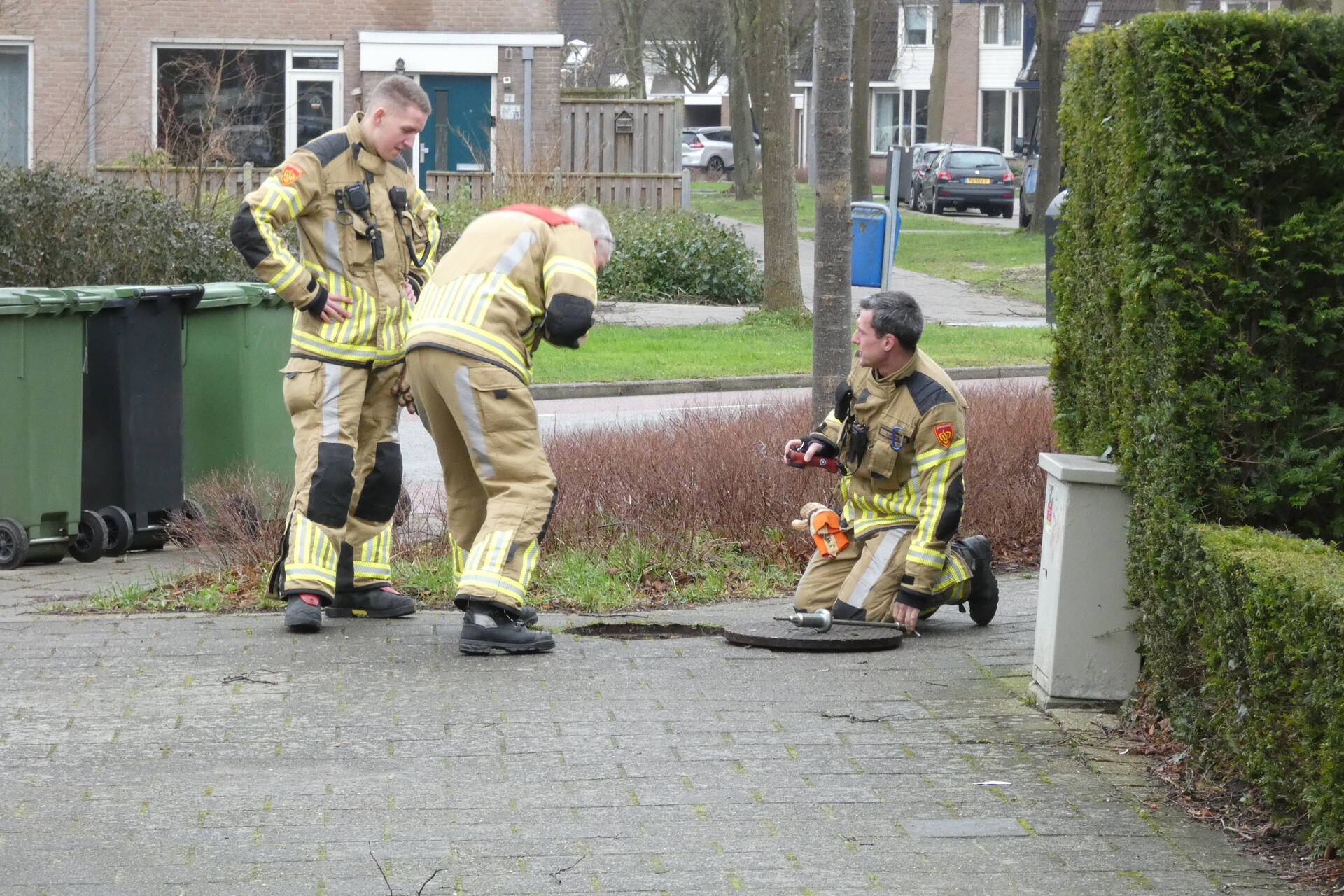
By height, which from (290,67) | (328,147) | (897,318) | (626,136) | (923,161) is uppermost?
(290,67)

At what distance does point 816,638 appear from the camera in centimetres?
579

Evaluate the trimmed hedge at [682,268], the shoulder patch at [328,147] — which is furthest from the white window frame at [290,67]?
the shoulder patch at [328,147]

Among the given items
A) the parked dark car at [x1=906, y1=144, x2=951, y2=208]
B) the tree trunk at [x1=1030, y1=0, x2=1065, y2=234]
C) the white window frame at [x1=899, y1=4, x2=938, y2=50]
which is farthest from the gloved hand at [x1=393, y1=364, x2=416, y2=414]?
the white window frame at [x1=899, y1=4, x2=938, y2=50]

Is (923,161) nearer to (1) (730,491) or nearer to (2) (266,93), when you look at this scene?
(2) (266,93)

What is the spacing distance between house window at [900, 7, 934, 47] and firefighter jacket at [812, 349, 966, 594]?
60850mm

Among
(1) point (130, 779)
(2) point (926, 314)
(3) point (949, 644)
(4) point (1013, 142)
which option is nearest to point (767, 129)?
(2) point (926, 314)

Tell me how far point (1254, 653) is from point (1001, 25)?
63.4m

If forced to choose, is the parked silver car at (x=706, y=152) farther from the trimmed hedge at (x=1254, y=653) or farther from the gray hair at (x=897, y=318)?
the trimmed hedge at (x=1254, y=653)

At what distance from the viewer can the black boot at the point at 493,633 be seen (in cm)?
564

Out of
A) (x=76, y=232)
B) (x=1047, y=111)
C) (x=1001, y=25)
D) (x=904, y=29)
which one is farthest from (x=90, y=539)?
(x=1001, y=25)

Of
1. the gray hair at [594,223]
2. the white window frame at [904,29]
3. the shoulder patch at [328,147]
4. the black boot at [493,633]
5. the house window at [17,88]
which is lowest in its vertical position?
the black boot at [493,633]

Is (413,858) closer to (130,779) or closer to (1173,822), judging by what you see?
(130,779)

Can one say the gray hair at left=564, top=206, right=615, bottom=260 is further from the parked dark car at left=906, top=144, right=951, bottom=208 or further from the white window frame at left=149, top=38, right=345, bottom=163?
the parked dark car at left=906, top=144, right=951, bottom=208

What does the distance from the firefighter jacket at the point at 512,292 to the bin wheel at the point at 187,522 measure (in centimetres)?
228
